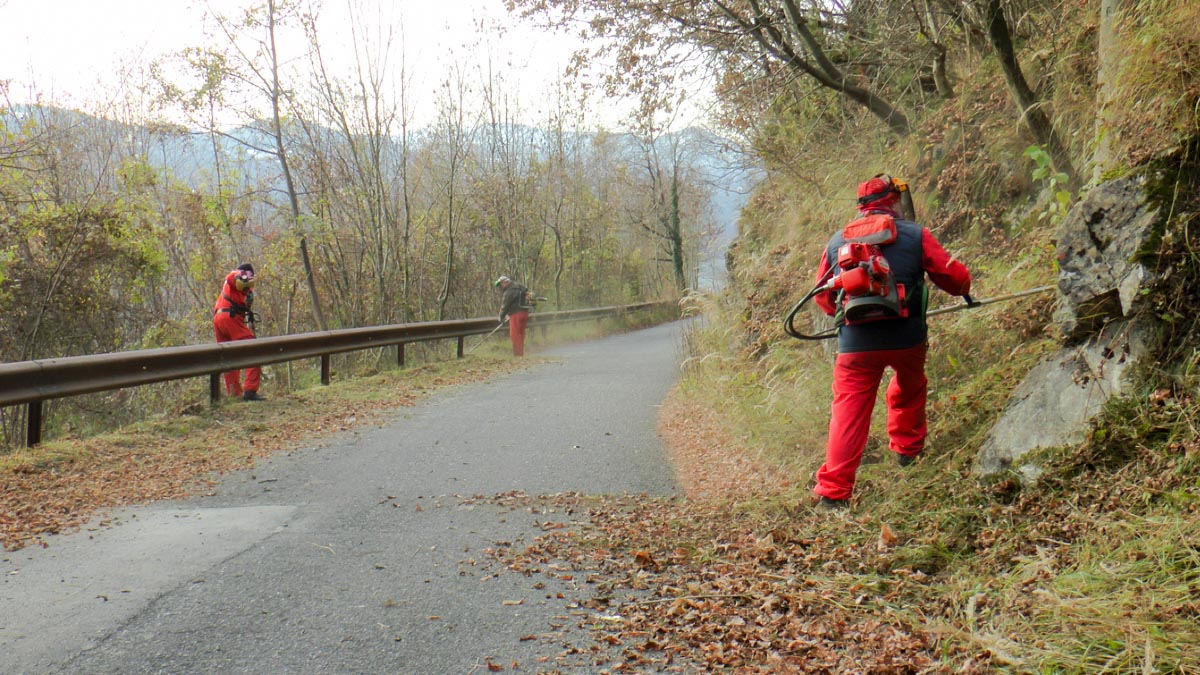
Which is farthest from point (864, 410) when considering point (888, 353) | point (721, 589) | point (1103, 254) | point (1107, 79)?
point (1107, 79)

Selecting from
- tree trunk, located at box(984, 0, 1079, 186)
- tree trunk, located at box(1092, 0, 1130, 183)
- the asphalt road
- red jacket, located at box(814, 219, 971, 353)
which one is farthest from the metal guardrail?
tree trunk, located at box(984, 0, 1079, 186)

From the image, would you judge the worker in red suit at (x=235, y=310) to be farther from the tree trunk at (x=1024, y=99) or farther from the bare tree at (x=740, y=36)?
the tree trunk at (x=1024, y=99)

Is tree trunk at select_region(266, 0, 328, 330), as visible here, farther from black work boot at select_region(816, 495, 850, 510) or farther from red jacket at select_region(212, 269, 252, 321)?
black work boot at select_region(816, 495, 850, 510)

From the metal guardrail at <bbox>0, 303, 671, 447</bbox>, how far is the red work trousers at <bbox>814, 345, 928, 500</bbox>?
20.7 ft

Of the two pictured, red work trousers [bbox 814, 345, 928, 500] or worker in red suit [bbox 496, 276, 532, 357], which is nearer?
red work trousers [bbox 814, 345, 928, 500]

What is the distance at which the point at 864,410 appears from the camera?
16.2 feet

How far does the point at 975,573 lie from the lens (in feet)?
11.7

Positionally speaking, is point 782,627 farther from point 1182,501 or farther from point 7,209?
point 7,209

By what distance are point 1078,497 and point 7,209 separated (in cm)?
1604

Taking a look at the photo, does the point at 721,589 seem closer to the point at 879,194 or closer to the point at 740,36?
the point at 879,194

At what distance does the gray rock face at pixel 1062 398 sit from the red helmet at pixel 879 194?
1290mm

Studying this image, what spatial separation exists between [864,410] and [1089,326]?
4.03 ft

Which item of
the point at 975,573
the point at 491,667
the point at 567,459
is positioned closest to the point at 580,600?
the point at 491,667

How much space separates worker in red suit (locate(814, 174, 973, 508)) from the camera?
4.89 meters
